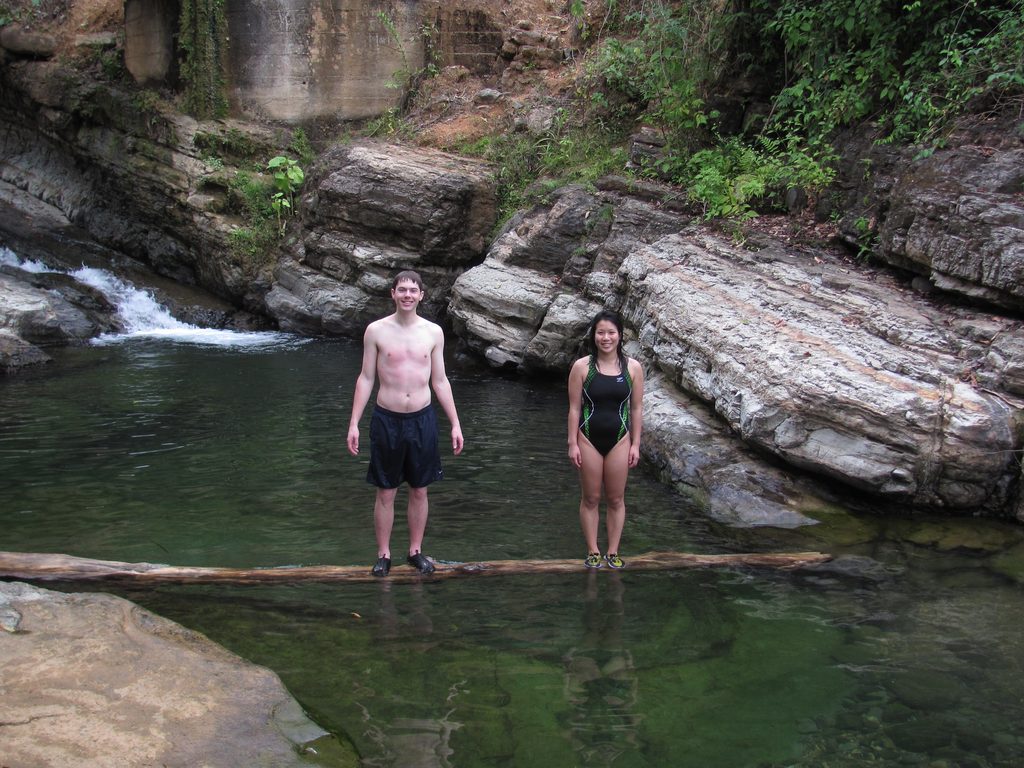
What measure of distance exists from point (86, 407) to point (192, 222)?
7896mm

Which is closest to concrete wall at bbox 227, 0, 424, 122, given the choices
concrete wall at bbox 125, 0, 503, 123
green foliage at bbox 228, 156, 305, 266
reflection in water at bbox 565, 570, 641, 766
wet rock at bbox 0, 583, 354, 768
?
concrete wall at bbox 125, 0, 503, 123

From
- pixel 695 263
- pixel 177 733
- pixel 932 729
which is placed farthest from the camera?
pixel 695 263

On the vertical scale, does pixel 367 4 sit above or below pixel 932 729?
above

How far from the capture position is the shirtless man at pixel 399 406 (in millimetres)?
5789

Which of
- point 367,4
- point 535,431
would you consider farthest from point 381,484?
point 367,4

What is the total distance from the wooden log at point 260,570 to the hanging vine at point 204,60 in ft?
49.5

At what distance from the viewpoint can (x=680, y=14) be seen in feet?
46.1

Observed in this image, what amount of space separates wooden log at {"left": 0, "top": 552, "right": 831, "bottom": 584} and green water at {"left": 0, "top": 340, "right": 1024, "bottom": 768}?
0.30ft

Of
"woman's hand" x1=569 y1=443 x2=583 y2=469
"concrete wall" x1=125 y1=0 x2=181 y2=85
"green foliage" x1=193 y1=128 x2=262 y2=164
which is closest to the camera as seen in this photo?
Result: "woman's hand" x1=569 y1=443 x2=583 y2=469

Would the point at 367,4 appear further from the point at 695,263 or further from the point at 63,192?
the point at 695,263

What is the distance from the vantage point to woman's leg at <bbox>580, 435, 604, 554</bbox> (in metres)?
6.13

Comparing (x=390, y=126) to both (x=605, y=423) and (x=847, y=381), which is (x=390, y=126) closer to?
(x=847, y=381)

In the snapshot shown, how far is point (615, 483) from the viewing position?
6152 mm

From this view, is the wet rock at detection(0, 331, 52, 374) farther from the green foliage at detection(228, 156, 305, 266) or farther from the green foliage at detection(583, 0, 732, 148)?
the green foliage at detection(583, 0, 732, 148)
